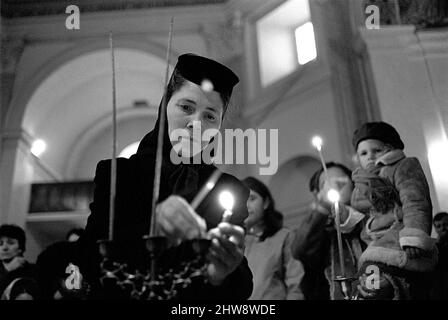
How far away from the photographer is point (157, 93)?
25.3 feet

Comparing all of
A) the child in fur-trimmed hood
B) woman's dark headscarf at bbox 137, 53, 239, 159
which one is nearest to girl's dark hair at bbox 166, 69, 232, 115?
woman's dark headscarf at bbox 137, 53, 239, 159

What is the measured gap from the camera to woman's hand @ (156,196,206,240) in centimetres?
100

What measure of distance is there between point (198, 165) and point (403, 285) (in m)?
1.06

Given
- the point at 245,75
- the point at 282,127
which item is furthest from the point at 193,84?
the point at 245,75

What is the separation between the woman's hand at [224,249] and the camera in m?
1.02

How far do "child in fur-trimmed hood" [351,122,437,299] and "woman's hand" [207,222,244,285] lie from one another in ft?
3.14

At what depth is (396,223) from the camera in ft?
6.41

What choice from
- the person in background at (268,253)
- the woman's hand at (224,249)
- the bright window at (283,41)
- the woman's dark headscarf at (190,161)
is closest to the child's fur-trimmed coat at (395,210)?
the person in background at (268,253)

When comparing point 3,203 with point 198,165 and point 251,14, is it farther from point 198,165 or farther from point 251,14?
point 198,165

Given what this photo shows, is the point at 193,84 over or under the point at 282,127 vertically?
under

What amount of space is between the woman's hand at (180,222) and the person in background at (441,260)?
1347 millimetres

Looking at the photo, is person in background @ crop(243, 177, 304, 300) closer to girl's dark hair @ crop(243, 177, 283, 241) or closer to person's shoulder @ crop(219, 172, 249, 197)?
girl's dark hair @ crop(243, 177, 283, 241)

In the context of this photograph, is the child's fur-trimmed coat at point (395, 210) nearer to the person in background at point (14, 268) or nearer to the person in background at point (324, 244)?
the person in background at point (324, 244)

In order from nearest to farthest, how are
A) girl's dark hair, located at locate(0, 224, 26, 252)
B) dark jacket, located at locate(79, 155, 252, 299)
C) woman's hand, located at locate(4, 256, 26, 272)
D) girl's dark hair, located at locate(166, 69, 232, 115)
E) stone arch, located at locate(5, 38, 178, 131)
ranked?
dark jacket, located at locate(79, 155, 252, 299) < girl's dark hair, located at locate(166, 69, 232, 115) < woman's hand, located at locate(4, 256, 26, 272) < girl's dark hair, located at locate(0, 224, 26, 252) < stone arch, located at locate(5, 38, 178, 131)
